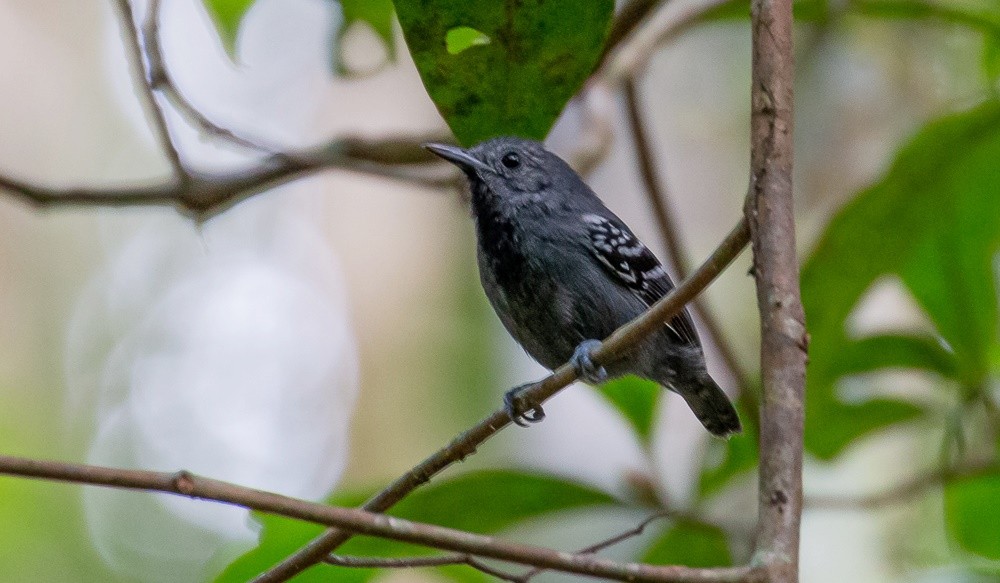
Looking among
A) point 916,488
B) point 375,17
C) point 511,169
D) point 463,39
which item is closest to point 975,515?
point 916,488

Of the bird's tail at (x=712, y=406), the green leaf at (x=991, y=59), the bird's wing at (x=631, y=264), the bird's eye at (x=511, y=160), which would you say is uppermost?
the green leaf at (x=991, y=59)

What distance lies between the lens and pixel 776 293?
174 cm

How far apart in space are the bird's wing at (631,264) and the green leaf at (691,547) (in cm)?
65

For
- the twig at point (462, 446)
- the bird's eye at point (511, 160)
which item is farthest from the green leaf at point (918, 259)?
the twig at point (462, 446)

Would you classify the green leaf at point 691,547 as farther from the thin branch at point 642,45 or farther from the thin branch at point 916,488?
the thin branch at point 642,45

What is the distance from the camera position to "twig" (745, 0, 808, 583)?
1561 millimetres

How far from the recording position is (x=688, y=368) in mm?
3795

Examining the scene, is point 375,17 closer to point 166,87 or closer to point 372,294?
point 166,87

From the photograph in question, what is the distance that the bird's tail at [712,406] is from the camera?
12.4 ft

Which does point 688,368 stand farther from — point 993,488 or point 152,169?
point 152,169

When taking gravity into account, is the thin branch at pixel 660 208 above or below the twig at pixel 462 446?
above

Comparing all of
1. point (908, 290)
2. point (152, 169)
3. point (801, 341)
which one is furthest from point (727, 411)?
point (152, 169)

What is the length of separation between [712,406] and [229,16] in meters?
2.12

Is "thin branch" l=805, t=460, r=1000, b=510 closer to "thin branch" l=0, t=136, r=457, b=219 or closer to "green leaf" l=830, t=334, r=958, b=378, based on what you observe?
"green leaf" l=830, t=334, r=958, b=378
